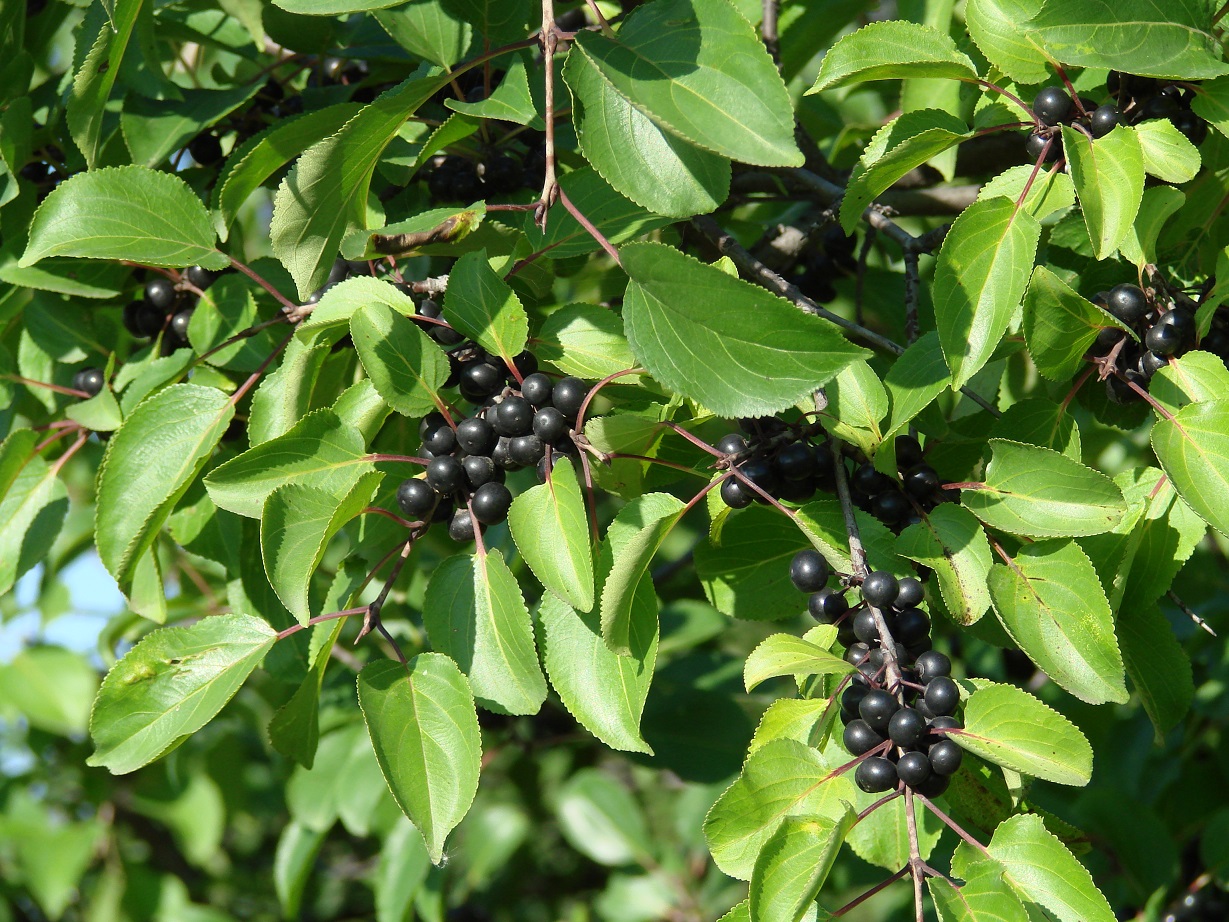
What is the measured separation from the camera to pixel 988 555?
52.6 inches

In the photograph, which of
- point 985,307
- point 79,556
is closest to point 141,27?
point 985,307

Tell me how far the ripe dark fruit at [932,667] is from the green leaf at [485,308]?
0.60m

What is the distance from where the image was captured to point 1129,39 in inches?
54.2

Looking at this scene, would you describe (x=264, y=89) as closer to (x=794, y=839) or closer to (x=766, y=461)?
(x=766, y=461)

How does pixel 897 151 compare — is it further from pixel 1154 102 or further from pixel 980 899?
pixel 980 899

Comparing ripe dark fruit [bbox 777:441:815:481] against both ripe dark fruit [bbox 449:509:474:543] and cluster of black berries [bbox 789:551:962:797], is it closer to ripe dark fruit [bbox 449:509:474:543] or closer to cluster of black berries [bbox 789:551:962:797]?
cluster of black berries [bbox 789:551:962:797]

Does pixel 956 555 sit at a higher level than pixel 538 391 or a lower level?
lower

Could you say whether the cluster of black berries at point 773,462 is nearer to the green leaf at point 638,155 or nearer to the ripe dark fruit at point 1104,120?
the green leaf at point 638,155

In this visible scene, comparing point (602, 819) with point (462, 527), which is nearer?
point (462, 527)

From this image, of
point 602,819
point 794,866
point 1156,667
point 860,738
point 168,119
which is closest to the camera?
point 794,866

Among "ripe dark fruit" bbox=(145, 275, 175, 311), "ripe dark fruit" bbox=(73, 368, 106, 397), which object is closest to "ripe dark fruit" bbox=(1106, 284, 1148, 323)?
"ripe dark fruit" bbox=(145, 275, 175, 311)

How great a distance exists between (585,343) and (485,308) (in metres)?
0.15

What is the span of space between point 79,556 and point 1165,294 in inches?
114

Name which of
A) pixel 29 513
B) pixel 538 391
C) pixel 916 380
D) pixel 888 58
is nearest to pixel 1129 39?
pixel 888 58
